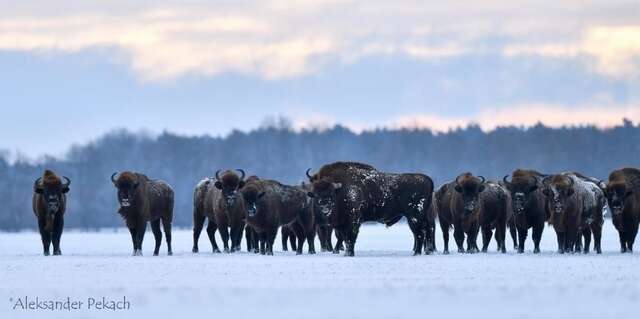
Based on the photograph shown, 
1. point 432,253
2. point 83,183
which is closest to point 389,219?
point 432,253

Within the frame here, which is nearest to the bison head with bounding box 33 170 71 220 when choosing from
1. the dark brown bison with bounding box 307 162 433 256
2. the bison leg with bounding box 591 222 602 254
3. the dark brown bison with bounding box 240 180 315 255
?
the dark brown bison with bounding box 240 180 315 255

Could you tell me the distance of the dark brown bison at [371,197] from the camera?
3200 cm

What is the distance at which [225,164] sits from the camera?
530 ft

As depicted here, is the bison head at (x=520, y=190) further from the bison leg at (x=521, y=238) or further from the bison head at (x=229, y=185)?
the bison head at (x=229, y=185)

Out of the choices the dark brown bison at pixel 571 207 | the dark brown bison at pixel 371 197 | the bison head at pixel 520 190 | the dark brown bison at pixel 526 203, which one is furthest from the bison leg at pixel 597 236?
the dark brown bison at pixel 371 197

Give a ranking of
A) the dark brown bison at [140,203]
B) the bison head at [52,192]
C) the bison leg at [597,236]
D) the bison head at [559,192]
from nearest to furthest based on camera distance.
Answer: the bison head at [559,192], the bison head at [52,192], the dark brown bison at [140,203], the bison leg at [597,236]

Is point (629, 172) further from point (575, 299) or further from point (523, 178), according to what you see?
point (575, 299)

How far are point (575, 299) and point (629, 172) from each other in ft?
48.5

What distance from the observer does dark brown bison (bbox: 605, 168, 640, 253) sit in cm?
3306

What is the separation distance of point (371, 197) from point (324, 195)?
1265mm

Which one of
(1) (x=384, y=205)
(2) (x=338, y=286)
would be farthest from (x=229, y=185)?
(2) (x=338, y=286)

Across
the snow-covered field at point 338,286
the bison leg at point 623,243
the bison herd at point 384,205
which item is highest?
the bison herd at point 384,205

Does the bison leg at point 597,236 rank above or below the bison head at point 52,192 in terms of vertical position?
below

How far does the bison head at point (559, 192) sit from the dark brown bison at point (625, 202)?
921 mm
